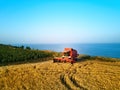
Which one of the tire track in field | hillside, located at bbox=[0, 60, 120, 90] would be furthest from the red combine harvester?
the tire track in field

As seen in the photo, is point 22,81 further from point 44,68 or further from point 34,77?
point 44,68

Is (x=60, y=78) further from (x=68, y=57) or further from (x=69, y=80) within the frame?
(x=68, y=57)

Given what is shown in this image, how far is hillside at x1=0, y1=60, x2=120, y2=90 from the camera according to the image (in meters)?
13.8

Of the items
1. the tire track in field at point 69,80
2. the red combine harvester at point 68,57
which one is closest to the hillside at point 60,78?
the tire track in field at point 69,80

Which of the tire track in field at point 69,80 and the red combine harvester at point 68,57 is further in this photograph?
the red combine harvester at point 68,57

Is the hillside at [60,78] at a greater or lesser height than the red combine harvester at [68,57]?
lesser

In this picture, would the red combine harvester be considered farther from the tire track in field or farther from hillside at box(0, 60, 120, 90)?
the tire track in field

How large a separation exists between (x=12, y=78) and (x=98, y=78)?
6906 mm

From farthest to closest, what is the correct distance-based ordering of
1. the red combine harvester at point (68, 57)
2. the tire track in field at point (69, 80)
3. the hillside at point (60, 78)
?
the red combine harvester at point (68, 57)
the hillside at point (60, 78)
the tire track in field at point (69, 80)

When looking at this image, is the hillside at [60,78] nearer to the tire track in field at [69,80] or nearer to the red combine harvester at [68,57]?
the tire track in field at [69,80]

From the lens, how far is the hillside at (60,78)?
13.8 m

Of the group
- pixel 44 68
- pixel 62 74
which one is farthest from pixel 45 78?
pixel 44 68

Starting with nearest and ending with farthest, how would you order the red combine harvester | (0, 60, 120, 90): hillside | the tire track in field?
the tire track in field < (0, 60, 120, 90): hillside < the red combine harvester

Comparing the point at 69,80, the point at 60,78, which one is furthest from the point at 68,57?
the point at 69,80
